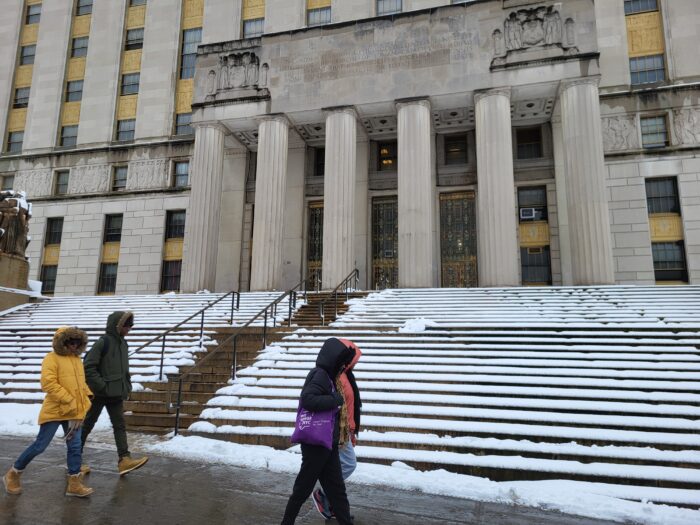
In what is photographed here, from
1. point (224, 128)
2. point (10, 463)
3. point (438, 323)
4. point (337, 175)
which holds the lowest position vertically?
point (10, 463)

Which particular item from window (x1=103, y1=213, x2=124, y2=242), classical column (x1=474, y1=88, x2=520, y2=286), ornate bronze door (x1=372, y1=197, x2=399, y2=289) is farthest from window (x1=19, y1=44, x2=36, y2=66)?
classical column (x1=474, y1=88, x2=520, y2=286)

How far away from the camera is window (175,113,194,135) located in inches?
1159

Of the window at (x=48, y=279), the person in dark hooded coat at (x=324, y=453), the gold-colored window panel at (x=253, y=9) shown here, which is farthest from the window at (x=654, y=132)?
the window at (x=48, y=279)

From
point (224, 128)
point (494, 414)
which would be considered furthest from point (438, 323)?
point (224, 128)

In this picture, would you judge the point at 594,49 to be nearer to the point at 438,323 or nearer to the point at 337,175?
the point at 337,175

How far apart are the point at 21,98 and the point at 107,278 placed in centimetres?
1489

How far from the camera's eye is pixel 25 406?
9.88 metres

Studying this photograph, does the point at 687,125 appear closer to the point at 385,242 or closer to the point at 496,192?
the point at 496,192

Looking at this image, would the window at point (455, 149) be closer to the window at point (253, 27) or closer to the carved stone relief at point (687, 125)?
the carved stone relief at point (687, 125)

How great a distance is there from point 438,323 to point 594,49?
49.3 feet

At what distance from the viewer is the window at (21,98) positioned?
32847 mm

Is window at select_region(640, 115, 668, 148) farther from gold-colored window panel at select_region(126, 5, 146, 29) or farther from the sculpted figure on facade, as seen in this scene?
gold-colored window panel at select_region(126, 5, 146, 29)

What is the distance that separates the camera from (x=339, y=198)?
71.2 ft

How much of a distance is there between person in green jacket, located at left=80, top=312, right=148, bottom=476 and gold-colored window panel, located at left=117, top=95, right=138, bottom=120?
94.4 ft
